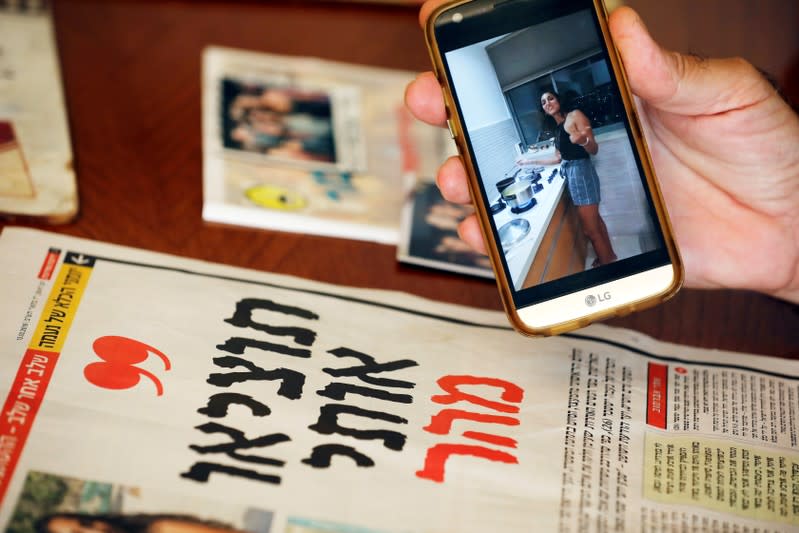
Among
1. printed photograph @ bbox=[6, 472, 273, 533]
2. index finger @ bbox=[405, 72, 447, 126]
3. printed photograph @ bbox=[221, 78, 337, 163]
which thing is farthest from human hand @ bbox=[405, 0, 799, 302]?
printed photograph @ bbox=[6, 472, 273, 533]

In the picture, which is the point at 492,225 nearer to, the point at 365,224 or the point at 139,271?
the point at 365,224

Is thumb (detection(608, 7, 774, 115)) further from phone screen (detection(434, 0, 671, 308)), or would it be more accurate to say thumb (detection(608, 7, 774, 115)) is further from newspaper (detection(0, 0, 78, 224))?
newspaper (detection(0, 0, 78, 224))

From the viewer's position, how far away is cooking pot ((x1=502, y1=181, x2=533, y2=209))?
51cm

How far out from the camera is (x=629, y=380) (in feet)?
1.75

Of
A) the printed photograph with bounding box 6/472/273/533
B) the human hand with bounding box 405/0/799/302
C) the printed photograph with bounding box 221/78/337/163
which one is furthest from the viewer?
the printed photograph with bounding box 221/78/337/163

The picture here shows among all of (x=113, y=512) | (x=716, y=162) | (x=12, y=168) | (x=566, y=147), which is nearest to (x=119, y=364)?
(x=113, y=512)

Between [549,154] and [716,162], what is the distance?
163 millimetres

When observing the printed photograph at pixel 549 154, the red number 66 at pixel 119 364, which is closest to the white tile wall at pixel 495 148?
the printed photograph at pixel 549 154

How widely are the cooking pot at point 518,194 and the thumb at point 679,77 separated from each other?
0.10 meters

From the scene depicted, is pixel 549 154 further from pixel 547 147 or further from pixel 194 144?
pixel 194 144

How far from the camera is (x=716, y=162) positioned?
23.5 inches

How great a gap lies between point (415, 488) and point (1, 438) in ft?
0.76

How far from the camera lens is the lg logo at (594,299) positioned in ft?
1.66

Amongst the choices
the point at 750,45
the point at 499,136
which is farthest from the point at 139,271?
the point at 750,45
